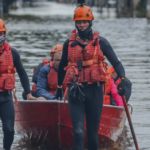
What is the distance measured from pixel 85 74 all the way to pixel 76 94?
0.25m

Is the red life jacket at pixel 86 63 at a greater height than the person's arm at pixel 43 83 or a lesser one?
greater

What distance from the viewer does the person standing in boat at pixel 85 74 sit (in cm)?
481

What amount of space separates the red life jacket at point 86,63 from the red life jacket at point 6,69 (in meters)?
0.72

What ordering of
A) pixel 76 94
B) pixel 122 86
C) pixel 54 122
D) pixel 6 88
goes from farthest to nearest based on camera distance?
pixel 54 122 → pixel 6 88 → pixel 122 86 → pixel 76 94

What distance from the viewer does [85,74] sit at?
483 cm

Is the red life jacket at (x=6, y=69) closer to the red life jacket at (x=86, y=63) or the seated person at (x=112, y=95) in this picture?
the red life jacket at (x=86, y=63)

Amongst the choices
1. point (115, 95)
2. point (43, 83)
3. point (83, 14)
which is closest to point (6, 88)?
point (83, 14)

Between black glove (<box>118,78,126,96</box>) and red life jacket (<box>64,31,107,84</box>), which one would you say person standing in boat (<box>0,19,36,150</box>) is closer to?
red life jacket (<box>64,31,107,84</box>)

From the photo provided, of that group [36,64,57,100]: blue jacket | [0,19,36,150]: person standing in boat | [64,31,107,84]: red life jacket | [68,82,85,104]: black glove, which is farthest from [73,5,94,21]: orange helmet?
[36,64,57,100]: blue jacket

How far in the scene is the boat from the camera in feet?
19.7

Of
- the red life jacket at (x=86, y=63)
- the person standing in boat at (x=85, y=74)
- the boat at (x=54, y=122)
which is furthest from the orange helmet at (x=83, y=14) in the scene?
the boat at (x=54, y=122)

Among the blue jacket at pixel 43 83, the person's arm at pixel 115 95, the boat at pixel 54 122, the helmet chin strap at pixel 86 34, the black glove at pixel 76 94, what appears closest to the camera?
the black glove at pixel 76 94

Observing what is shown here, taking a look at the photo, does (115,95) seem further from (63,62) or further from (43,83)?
(63,62)

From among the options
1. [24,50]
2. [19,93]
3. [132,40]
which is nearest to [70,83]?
[19,93]
